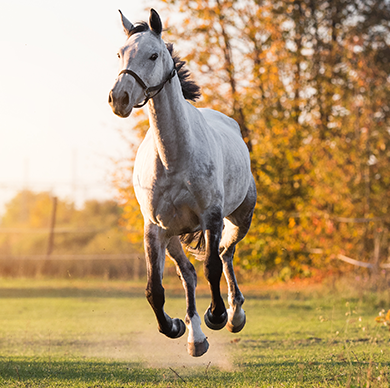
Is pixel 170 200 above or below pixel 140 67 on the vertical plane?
below

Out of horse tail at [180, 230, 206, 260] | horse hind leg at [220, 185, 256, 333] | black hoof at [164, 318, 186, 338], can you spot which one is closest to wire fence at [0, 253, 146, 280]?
horse hind leg at [220, 185, 256, 333]

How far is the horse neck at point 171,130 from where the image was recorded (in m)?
3.74

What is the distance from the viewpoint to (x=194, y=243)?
4.93 metres

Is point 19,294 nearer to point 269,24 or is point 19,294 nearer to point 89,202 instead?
point 269,24

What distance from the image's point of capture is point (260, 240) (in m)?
12.2

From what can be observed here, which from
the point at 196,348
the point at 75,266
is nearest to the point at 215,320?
the point at 196,348

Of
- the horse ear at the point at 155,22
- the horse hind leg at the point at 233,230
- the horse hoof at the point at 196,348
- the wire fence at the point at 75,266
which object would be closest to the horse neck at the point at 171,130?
the horse ear at the point at 155,22

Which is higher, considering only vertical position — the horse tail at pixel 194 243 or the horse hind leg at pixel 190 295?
the horse tail at pixel 194 243

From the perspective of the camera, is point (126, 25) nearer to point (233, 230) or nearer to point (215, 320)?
point (215, 320)

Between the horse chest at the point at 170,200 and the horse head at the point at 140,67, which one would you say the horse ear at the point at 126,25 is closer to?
the horse head at the point at 140,67

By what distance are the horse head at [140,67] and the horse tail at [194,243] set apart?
1.61 m

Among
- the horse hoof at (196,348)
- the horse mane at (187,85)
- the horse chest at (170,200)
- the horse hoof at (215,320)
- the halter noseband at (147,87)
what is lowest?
the horse hoof at (196,348)

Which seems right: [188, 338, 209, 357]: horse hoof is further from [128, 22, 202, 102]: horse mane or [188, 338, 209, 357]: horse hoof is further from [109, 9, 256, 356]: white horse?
[128, 22, 202, 102]: horse mane

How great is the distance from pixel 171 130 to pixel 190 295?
56.7 inches
